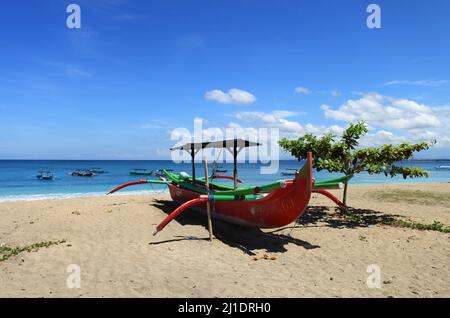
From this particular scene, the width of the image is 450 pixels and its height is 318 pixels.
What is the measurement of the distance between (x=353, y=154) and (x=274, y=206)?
450 centimetres

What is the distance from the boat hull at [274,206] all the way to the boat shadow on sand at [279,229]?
0.46m

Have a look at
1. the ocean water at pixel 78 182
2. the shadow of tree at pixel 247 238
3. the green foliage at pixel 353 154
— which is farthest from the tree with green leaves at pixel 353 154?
the ocean water at pixel 78 182

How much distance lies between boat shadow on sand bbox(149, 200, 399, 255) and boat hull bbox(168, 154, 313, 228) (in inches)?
18.3

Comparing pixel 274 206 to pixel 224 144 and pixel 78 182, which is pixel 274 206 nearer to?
pixel 224 144

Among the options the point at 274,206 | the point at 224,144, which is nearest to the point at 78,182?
the point at 224,144

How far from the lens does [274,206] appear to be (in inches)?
347

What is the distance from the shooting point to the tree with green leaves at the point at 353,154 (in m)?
10.7

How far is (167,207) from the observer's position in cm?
1511

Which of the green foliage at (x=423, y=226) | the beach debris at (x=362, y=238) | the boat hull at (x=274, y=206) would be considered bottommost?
the beach debris at (x=362, y=238)

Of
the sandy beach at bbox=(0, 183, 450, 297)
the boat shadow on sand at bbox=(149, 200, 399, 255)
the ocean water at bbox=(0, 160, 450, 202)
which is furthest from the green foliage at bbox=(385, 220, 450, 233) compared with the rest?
the ocean water at bbox=(0, 160, 450, 202)

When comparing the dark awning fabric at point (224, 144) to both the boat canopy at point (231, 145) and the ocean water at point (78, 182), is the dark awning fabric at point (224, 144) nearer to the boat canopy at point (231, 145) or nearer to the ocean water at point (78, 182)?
the boat canopy at point (231, 145)
